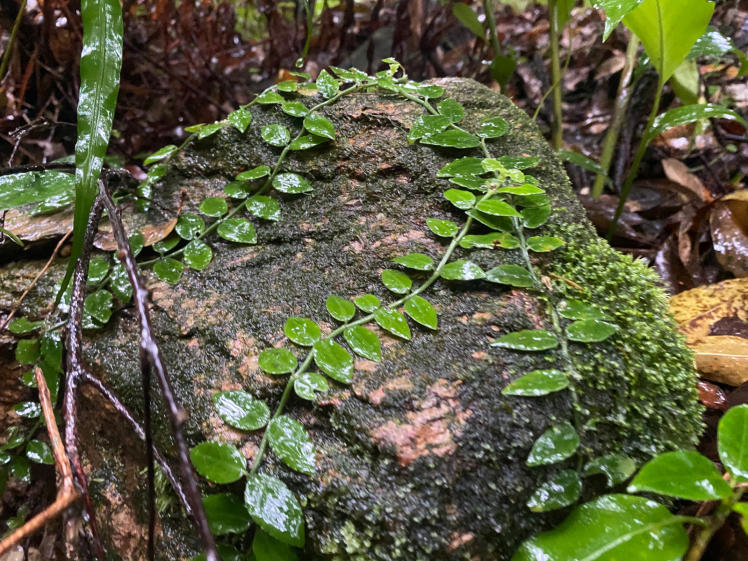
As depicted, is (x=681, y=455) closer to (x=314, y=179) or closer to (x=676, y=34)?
(x=314, y=179)

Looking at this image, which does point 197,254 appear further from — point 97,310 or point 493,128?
point 493,128

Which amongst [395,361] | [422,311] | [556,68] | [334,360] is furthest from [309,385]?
[556,68]

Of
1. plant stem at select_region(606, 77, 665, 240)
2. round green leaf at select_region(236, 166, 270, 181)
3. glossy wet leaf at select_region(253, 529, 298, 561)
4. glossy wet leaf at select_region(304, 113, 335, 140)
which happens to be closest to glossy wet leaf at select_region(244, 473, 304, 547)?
glossy wet leaf at select_region(253, 529, 298, 561)

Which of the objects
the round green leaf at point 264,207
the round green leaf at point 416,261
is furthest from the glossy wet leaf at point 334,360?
the round green leaf at point 264,207

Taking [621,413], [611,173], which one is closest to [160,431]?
→ [621,413]

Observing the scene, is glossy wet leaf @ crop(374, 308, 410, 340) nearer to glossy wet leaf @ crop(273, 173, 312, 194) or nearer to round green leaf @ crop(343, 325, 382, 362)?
round green leaf @ crop(343, 325, 382, 362)
